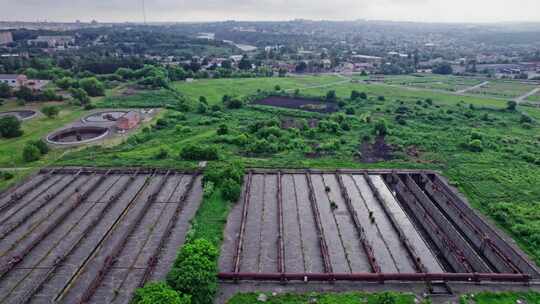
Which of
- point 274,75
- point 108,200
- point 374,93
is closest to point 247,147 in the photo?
point 108,200

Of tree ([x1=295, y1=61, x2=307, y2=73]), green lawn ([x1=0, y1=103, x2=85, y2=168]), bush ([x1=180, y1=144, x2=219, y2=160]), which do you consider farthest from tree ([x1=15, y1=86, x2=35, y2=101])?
tree ([x1=295, y1=61, x2=307, y2=73])

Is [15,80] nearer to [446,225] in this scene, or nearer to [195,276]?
[195,276]

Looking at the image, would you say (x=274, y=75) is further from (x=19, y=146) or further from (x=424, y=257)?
(x=424, y=257)

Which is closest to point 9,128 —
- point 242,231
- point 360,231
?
point 242,231

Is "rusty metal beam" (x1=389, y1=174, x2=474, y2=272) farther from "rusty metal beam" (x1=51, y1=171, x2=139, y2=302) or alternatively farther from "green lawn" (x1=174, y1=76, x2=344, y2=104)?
"green lawn" (x1=174, y1=76, x2=344, y2=104)

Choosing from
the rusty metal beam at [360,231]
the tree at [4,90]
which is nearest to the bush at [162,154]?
the rusty metal beam at [360,231]
